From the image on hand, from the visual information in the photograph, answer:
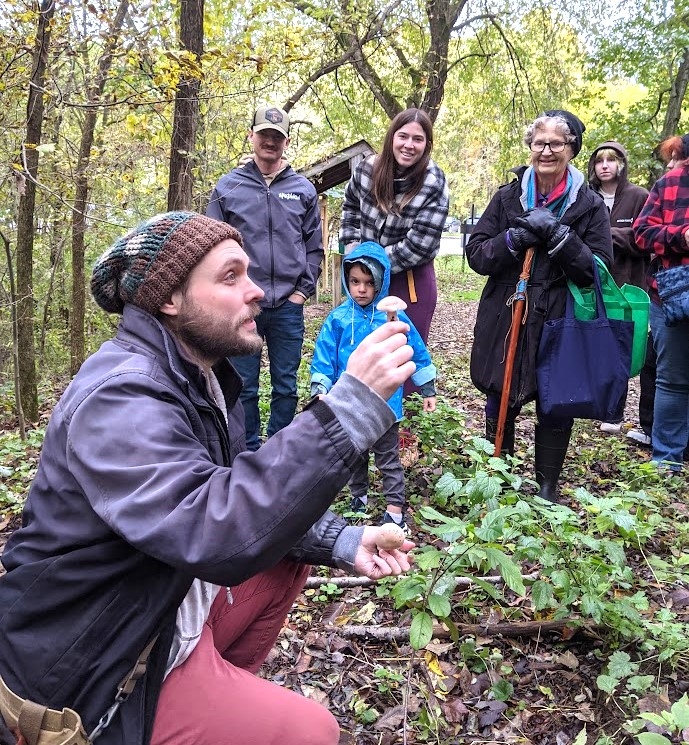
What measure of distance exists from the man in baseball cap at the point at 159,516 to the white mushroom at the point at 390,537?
0.48m

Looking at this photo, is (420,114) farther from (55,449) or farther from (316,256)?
(55,449)

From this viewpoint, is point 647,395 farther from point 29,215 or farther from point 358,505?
point 29,215

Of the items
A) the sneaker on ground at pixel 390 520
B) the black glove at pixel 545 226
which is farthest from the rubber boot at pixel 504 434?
the black glove at pixel 545 226

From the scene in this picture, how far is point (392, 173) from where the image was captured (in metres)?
3.96

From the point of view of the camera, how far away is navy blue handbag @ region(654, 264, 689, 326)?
12.4 feet

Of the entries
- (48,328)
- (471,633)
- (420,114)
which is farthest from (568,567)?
(48,328)

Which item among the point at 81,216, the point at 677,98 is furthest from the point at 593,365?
the point at 677,98

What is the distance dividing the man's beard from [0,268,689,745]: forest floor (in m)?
1.19

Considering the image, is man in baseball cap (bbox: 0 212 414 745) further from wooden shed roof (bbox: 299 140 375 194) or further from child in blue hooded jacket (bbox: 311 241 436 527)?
wooden shed roof (bbox: 299 140 375 194)

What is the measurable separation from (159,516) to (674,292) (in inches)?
143

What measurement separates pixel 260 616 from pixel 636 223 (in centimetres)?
346

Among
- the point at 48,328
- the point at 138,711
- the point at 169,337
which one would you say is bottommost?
the point at 48,328

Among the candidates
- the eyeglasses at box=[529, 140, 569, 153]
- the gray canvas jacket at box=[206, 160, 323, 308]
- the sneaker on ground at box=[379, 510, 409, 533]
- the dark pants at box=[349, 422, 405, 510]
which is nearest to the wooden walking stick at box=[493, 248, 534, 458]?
the eyeglasses at box=[529, 140, 569, 153]

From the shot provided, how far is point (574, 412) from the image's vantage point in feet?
11.0
